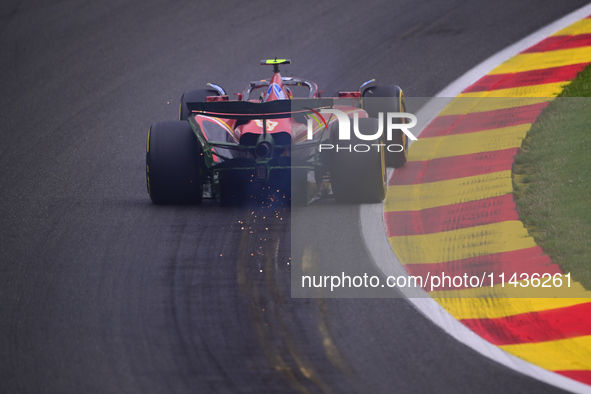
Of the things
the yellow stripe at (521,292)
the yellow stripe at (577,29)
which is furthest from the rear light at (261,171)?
the yellow stripe at (577,29)

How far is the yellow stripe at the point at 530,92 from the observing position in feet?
42.0

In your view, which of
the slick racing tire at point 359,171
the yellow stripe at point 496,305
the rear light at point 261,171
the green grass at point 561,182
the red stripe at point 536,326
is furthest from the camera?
the slick racing tire at point 359,171

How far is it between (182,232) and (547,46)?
9119 millimetres

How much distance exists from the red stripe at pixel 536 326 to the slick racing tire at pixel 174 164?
3698mm

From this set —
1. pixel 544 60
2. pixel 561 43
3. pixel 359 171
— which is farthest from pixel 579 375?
pixel 561 43

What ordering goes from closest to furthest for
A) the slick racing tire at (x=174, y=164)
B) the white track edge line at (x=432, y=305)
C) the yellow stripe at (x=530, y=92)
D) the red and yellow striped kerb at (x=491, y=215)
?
the white track edge line at (x=432, y=305) < the red and yellow striped kerb at (x=491, y=215) < the slick racing tire at (x=174, y=164) < the yellow stripe at (x=530, y=92)

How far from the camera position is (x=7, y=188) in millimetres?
10227

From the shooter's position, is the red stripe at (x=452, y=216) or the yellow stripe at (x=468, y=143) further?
the yellow stripe at (x=468, y=143)

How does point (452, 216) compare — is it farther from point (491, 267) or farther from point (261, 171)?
point (261, 171)

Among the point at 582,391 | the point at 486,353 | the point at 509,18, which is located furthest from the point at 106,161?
the point at 509,18

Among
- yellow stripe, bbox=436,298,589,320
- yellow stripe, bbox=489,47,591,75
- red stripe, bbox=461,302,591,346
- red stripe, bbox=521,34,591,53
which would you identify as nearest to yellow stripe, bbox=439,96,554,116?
yellow stripe, bbox=489,47,591,75

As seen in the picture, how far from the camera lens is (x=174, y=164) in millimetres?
9062

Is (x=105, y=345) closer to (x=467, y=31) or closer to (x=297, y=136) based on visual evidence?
(x=297, y=136)

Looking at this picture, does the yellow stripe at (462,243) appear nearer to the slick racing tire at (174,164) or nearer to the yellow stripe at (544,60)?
the slick racing tire at (174,164)
